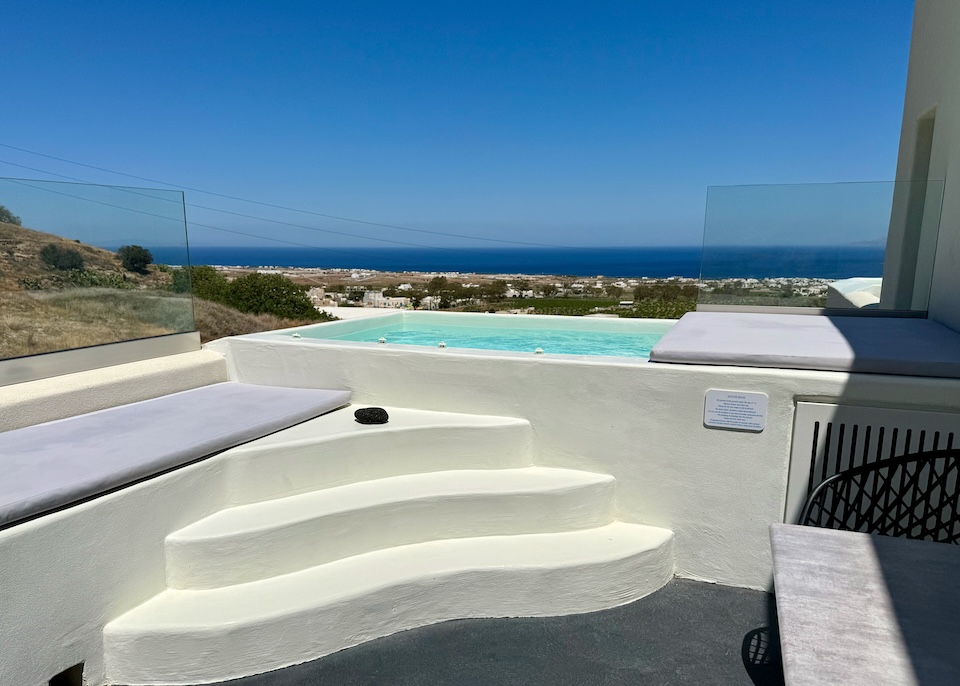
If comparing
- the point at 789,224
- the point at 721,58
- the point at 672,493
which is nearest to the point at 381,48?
the point at 721,58

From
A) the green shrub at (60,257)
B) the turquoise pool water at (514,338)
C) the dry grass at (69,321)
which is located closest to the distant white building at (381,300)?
the turquoise pool water at (514,338)

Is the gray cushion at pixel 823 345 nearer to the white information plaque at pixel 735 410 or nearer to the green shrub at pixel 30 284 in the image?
the white information plaque at pixel 735 410

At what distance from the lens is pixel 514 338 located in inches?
278

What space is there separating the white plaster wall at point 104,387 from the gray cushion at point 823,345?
3406 millimetres

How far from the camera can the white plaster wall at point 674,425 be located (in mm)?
3062

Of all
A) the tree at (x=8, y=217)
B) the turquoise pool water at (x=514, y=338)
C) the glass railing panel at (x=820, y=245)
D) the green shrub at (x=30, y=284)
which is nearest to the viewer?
the tree at (x=8, y=217)

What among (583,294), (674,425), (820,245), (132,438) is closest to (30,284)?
(132,438)

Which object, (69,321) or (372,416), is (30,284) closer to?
(69,321)

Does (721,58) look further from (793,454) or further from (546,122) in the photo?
(793,454)

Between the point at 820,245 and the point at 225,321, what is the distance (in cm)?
754

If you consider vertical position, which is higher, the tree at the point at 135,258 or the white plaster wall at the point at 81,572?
the tree at the point at 135,258

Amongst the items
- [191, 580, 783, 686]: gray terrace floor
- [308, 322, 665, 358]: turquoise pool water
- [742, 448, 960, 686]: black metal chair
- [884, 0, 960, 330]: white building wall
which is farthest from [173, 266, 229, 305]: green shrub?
[884, 0, 960, 330]: white building wall

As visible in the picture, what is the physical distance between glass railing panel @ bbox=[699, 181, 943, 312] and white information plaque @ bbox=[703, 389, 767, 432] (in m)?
2.41

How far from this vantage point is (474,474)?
3.52 meters
